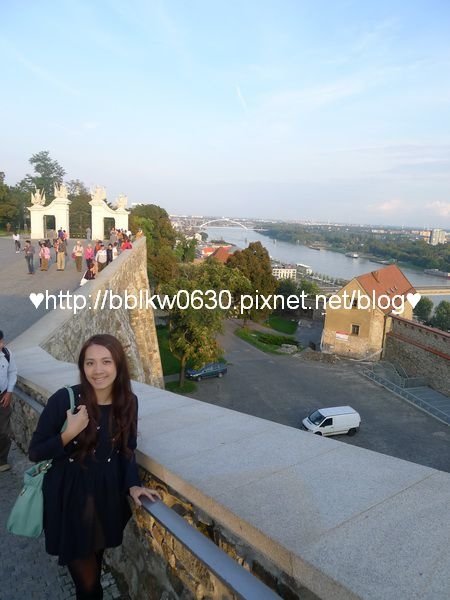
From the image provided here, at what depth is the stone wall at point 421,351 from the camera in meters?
24.1

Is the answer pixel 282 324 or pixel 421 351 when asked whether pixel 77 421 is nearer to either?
pixel 421 351

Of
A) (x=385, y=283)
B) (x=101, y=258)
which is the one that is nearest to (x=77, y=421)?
(x=101, y=258)

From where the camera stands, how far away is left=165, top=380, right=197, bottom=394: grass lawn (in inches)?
827

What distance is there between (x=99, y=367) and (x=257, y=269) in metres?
36.0

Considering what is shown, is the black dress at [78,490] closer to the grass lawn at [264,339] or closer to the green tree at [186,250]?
the grass lawn at [264,339]

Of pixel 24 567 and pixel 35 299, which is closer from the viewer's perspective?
pixel 24 567

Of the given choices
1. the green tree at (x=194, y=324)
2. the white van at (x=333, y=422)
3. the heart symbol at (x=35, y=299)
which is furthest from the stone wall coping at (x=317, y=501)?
the green tree at (x=194, y=324)

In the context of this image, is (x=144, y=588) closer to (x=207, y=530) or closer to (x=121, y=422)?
(x=207, y=530)

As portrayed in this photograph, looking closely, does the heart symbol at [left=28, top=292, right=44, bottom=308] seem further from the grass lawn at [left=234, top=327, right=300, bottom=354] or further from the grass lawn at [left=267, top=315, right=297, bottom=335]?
the grass lawn at [left=267, top=315, right=297, bottom=335]

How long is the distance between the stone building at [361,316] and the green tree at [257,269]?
325 inches

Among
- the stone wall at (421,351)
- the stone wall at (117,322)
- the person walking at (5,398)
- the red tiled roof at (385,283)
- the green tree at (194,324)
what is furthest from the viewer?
the red tiled roof at (385,283)

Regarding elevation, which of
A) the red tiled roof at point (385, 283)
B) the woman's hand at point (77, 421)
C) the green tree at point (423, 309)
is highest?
the woman's hand at point (77, 421)

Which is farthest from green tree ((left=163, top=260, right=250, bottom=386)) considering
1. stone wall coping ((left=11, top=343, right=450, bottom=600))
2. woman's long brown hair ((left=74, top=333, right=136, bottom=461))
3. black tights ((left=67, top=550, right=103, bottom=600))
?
woman's long brown hair ((left=74, top=333, right=136, bottom=461))

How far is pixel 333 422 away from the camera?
17.2 meters
